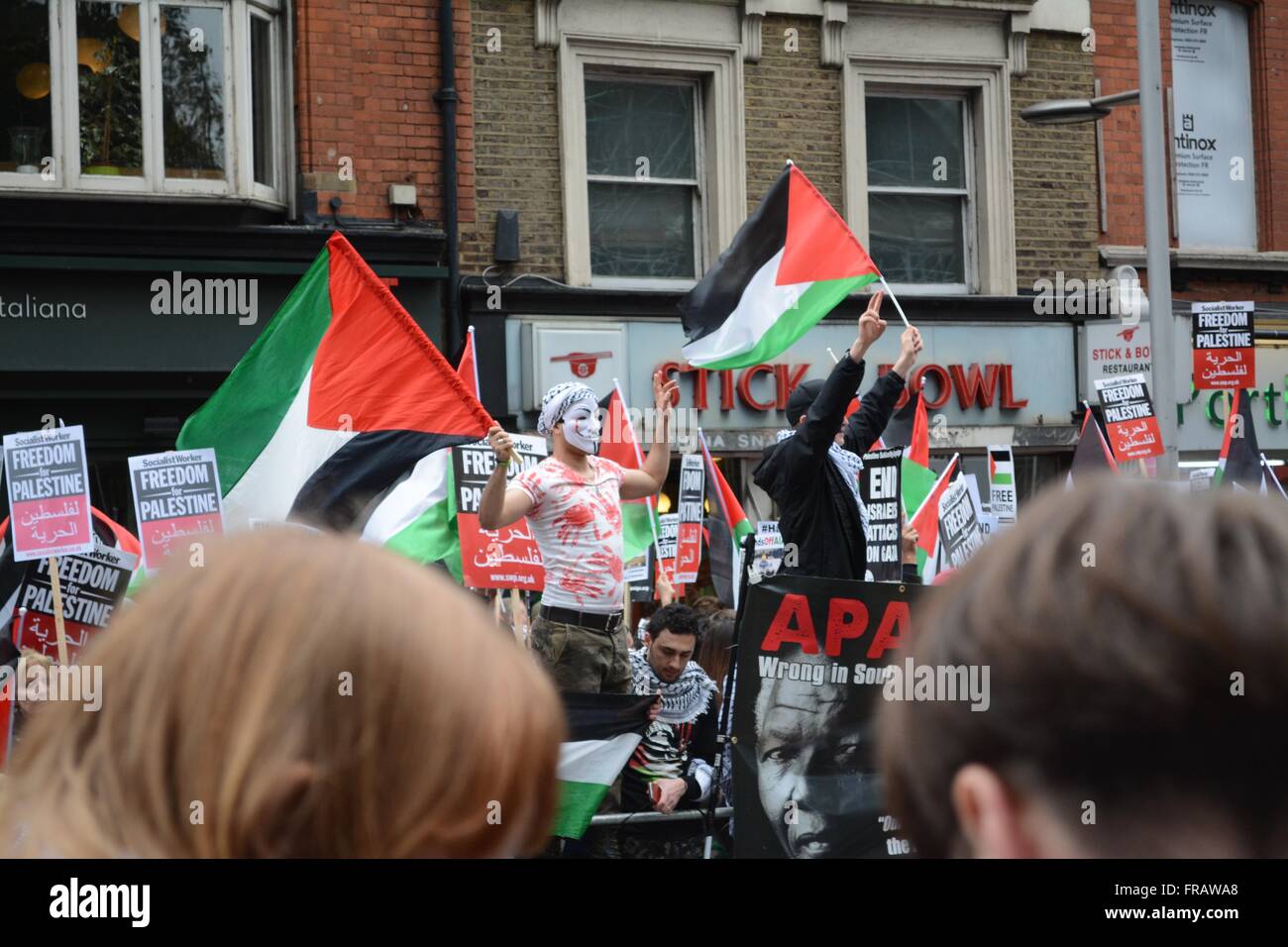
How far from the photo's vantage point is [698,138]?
14922 mm

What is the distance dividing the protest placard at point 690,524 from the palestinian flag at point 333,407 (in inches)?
130

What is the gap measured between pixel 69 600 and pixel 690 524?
4019 mm

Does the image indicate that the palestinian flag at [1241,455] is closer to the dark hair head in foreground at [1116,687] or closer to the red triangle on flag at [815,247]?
the red triangle on flag at [815,247]

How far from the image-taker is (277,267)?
13.1 meters

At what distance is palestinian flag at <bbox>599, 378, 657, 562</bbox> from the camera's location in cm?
989

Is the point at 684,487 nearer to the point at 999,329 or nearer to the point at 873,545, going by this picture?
the point at 873,545

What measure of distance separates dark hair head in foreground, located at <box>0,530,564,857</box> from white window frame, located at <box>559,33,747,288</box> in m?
12.8

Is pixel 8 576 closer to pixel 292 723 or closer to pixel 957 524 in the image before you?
pixel 957 524

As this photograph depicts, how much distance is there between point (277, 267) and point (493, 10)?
2958mm

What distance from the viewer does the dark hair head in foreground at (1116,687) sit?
1187 mm

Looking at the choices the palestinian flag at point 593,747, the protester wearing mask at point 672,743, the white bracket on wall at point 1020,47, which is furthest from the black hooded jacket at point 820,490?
the white bracket on wall at point 1020,47

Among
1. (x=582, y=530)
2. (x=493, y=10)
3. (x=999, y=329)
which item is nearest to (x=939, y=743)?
(x=582, y=530)

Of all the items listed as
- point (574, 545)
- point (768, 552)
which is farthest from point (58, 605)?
point (768, 552)

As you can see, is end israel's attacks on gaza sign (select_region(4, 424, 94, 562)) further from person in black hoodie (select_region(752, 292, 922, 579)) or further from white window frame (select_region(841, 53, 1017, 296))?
white window frame (select_region(841, 53, 1017, 296))
